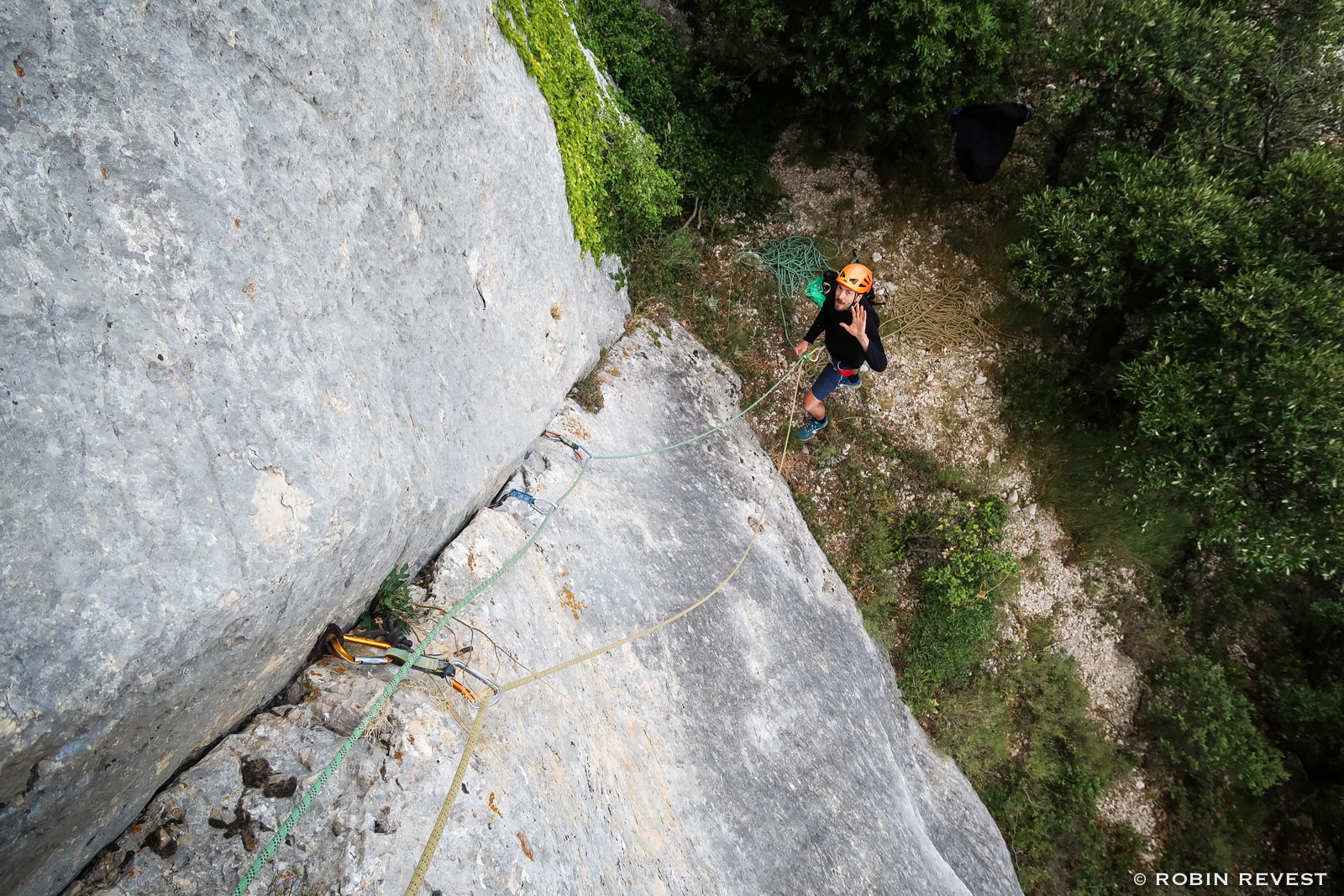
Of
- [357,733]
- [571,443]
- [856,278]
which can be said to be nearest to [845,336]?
[856,278]

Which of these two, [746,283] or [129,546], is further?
[746,283]

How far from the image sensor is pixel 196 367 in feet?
7.59

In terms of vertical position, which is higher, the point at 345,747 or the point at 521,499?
the point at 521,499

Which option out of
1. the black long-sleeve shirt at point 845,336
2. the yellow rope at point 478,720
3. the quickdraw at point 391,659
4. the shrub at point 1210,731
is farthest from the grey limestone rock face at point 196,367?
the shrub at point 1210,731

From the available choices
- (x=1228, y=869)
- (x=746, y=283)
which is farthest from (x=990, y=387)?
(x=1228, y=869)

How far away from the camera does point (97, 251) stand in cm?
203

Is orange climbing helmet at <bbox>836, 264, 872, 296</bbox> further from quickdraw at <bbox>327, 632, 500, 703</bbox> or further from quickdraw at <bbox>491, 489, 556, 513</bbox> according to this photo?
quickdraw at <bbox>327, 632, 500, 703</bbox>

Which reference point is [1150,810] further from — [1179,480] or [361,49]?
[361,49]

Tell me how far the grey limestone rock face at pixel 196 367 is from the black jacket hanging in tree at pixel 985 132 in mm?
6470

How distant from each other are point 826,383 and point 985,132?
3795mm

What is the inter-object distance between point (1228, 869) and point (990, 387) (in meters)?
6.82

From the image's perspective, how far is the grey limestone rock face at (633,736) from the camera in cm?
256

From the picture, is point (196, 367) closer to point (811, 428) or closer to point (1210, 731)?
point (811, 428)

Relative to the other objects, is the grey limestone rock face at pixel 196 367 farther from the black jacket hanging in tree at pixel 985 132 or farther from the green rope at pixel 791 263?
the black jacket hanging in tree at pixel 985 132
